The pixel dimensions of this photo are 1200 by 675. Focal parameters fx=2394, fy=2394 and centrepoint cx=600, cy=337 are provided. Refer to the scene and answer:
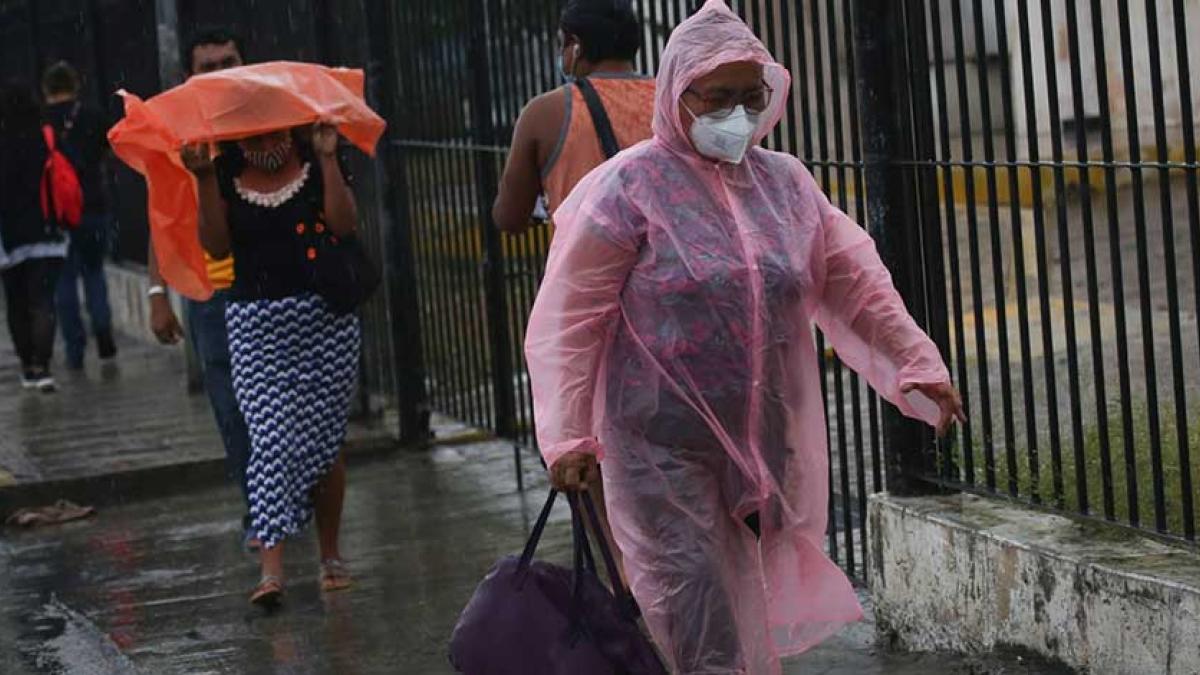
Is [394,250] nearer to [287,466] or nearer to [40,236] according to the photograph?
[287,466]

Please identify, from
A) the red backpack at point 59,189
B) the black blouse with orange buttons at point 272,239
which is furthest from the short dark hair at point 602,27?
the red backpack at point 59,189

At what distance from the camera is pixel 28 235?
564 inches

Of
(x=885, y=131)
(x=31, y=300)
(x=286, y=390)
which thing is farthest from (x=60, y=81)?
(x=885, y=131)

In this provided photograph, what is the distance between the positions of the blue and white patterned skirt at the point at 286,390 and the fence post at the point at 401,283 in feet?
9.51

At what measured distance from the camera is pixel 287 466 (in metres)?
7.98

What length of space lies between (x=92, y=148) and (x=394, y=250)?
4723mm

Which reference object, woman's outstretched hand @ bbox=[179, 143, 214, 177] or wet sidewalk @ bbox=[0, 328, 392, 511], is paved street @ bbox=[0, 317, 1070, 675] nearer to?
wet sidewalk @ bbox=[0, 328, 392, 511]

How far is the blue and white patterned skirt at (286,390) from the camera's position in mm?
7926

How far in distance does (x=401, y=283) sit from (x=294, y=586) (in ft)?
9.60

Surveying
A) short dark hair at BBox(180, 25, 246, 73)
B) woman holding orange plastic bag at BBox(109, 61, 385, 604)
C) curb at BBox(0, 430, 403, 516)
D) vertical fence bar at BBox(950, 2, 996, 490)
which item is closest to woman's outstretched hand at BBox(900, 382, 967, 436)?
vertical fence bar at BBox(950, 2, 996, 490)

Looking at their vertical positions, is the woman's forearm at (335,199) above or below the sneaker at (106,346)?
above

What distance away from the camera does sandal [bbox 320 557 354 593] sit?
320 inches

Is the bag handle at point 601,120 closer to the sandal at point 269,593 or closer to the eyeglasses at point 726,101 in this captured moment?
the eyeglasses at point 726,101

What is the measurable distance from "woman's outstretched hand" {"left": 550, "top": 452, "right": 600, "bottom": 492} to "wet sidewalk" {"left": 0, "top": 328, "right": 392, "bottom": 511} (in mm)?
5764
